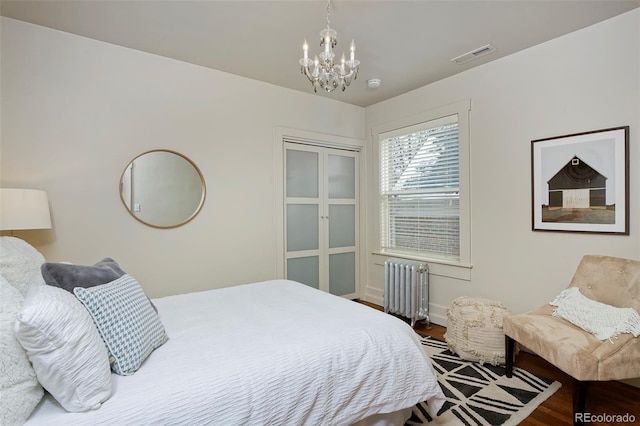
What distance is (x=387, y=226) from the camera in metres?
4.14

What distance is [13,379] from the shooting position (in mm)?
966

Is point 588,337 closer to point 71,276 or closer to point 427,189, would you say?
point 427,189

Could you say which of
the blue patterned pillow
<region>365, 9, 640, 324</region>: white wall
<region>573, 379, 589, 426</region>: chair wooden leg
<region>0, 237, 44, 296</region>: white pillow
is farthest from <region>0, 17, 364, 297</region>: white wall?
<region>573, 379, 589, 426</region>: chair wooden leg

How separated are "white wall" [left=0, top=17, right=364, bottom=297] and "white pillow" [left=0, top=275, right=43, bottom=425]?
5.77ft

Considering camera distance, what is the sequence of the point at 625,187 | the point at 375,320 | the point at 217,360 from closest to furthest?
1. the point at 217,360
2. the point at 375,320
3. the point at 625,187

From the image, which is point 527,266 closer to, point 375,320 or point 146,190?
point 375,320

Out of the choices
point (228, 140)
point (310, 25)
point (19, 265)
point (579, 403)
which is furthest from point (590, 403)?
point (228, 140)

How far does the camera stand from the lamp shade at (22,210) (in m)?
1.94

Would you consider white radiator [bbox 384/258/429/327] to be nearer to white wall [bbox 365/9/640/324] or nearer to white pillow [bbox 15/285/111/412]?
white wall [bbox 365/9/640/324]

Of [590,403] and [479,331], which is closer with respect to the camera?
[590,403]

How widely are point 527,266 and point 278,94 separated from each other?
9.79 feet

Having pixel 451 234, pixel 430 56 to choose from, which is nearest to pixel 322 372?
pixel 451 234

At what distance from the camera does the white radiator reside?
346 centimetres

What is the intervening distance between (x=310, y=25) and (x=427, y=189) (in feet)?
6.95
